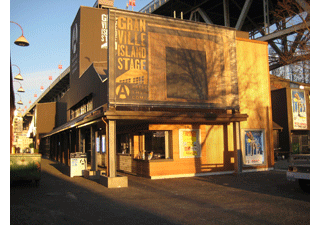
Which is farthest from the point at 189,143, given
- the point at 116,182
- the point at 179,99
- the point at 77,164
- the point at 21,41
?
the point at 21,41

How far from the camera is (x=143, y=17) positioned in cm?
1519

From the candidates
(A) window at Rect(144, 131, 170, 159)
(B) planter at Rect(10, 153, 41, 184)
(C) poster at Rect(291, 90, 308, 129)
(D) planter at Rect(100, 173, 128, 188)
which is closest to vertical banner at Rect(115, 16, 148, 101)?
(A) window at Rect(144, 131, 170, 159)

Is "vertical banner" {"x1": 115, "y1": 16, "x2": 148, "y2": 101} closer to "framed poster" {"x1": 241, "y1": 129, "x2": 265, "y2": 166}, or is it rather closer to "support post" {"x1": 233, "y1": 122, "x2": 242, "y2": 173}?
"support post" {"x1": 233, "y1": 122, "x2": 242, "y2": 173}

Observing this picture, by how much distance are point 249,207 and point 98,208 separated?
177 inches

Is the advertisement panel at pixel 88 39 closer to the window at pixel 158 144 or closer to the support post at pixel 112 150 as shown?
the window at pixel 158 144

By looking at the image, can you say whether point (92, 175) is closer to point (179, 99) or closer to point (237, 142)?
point (179, 99)

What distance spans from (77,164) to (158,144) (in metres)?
5.06

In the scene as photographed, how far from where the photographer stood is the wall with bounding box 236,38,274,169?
752 inches

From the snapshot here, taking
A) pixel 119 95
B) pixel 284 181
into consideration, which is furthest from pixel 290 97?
pixel 119 95

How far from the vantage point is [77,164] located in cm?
1783

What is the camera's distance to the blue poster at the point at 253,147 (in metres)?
18.6

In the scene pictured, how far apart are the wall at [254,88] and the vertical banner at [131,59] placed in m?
7.11

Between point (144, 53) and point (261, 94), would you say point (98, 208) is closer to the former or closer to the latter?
point (144, 53)

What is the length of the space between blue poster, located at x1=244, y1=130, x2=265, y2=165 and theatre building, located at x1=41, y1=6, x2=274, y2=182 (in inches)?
2.5
